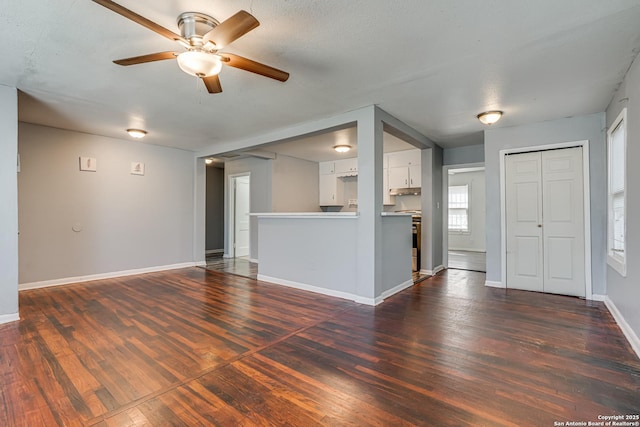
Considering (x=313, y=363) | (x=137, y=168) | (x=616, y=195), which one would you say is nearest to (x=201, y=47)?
(x=313, y=363)

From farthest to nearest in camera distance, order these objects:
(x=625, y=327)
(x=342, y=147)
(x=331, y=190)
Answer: (x=331, y=190), (x=342, y=147), (x=625, y=327)

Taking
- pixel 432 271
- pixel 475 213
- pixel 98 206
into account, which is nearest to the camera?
pixel 98 206

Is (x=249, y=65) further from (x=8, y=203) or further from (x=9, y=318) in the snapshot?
(x=9, y=318)

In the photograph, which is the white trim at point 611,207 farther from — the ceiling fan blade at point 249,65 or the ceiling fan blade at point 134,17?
the ceiling fan blade at point 134,17

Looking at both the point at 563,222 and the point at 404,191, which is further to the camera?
the point at 404,191

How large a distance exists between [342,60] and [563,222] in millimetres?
3757

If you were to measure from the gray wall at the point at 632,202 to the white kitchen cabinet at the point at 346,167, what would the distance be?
15.0 feet

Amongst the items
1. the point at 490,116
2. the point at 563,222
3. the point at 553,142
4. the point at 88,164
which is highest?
the point at 490,116

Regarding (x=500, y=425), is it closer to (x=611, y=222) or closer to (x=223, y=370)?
(x=223, y=370)

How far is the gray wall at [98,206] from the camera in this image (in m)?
4.46

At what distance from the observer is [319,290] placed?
4.18 meters

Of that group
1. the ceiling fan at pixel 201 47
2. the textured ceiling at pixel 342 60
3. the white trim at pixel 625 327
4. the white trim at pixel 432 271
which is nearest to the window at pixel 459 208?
the white trim at pixel 432 271

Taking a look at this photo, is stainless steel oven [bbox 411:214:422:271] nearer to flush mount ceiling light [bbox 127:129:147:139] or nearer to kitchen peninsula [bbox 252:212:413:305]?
kitchen peninsula [bbox 252:212:413:305]

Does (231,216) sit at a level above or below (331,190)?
below
